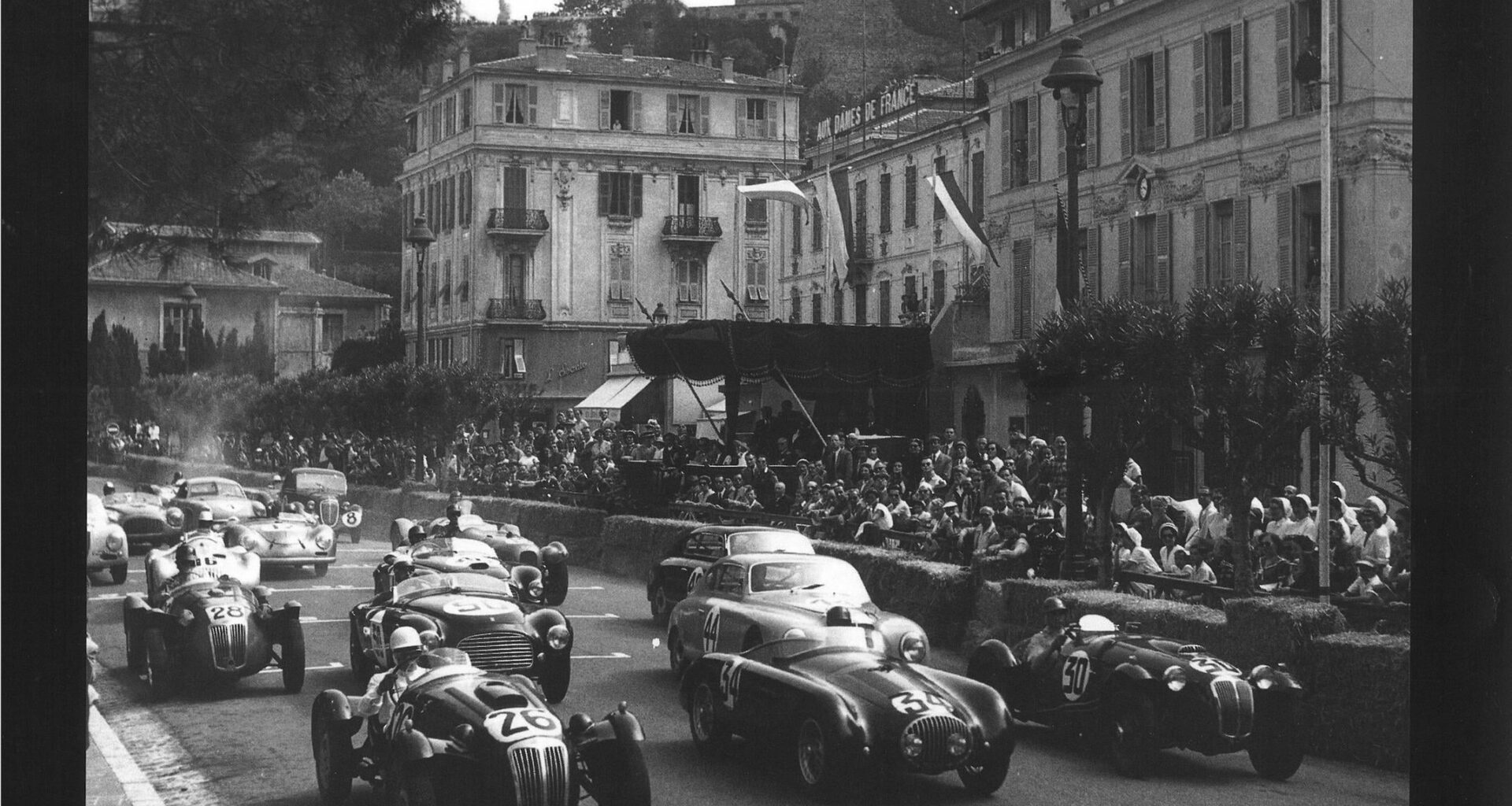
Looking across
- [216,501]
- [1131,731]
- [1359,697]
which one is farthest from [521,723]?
[1359,697]

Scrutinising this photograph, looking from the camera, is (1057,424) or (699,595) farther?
(1057,424)

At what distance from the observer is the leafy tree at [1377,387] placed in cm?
660

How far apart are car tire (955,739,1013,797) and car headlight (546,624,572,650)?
1910 mm

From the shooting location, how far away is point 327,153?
664cm

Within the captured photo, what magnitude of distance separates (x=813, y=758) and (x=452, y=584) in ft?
7.32

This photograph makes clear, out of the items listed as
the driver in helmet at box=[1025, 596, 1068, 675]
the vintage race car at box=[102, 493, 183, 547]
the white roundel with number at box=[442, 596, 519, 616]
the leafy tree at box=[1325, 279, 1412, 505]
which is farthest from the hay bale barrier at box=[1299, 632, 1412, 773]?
the vintage race car at box=[102, 493, 183, 547]

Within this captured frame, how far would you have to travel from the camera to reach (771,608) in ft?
22.5

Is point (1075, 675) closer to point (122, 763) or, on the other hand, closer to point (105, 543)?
point (122, 763)

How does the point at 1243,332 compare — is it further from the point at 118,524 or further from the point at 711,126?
the point at 118,524

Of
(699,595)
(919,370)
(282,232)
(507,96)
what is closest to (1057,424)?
(919,370)

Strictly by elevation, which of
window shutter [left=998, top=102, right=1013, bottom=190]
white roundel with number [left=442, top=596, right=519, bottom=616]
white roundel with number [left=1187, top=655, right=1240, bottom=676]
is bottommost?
white roundel with number [left=1187, top=655, right=1240, bottom=676]

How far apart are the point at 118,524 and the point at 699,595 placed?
2617mm

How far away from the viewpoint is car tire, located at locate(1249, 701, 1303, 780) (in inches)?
247

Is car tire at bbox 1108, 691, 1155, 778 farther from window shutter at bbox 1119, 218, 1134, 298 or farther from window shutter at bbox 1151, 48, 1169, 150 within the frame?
window shutter at bbox 1151, 48, 1169, 150
